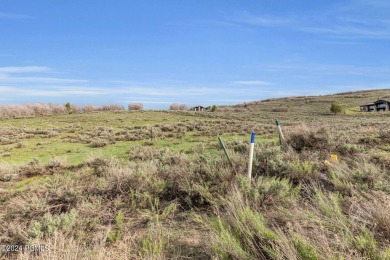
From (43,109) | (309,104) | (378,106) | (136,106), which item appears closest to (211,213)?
(43,109)

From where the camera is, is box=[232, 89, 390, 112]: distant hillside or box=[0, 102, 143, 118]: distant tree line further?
box=[232, 89, 390, 112]: distant hillside

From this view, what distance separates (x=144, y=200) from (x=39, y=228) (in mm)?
1997

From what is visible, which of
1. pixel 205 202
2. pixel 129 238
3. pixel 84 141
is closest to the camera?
pixel 129 238

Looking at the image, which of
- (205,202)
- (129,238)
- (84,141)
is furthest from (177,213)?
(84,141)

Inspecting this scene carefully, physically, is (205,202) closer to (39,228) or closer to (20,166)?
(39,228)

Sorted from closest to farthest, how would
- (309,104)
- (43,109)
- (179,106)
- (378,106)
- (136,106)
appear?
(43,109)
(136,106)
(179,106)
(378,106)
(309,104)

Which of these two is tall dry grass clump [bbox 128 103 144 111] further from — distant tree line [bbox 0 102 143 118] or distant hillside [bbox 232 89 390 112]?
distant hillside [bbox 232 89 390 112]

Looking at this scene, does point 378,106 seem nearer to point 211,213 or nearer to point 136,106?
point 136,106

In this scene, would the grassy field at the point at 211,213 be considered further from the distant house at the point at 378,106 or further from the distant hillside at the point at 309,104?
the distant house at the point at 378,106

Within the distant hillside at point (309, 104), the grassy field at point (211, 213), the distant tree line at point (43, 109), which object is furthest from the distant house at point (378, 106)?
the grassy field at point (211, 213)

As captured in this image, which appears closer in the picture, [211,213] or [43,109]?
[211,213]

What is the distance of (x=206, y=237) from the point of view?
4.04 metres

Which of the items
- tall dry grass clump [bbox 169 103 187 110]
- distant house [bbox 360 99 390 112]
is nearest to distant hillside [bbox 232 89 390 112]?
distant house [bbox 360 99 390 112]

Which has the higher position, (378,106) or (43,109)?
(43,109)
